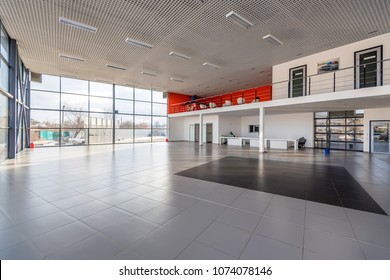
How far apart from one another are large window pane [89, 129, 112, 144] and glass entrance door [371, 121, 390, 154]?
17.0 m

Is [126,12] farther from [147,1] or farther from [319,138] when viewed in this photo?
[319,138]

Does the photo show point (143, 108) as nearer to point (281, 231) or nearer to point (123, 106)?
point (123, 106)

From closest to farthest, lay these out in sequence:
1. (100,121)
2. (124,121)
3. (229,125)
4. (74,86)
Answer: (74,86), (100,121), (124,121), (229,125)

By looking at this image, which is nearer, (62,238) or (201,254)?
(201,254)

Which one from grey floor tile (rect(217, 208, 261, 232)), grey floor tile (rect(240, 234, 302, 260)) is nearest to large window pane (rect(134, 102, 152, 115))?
grey floor tile (rect(217, 208, 261, 232))

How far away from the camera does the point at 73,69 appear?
37.0 feet

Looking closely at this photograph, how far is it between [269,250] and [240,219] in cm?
70

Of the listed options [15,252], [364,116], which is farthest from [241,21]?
[364,116]

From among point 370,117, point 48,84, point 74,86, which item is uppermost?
point 74,86

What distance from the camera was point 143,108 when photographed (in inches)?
674

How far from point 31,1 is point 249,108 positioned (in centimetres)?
969

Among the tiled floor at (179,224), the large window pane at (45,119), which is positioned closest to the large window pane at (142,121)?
the large window pane at (45,119)

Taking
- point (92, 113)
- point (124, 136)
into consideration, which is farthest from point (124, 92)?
point (124, 136)

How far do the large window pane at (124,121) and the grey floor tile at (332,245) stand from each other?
15744mm
